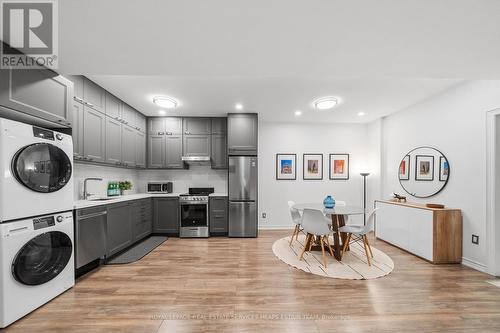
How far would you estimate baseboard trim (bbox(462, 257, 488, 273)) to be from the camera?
279 cm

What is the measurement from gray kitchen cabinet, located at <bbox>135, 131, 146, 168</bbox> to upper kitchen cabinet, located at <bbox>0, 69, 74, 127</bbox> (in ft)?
6.15

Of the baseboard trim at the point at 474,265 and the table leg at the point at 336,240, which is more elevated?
the table leg at the point at 336,240

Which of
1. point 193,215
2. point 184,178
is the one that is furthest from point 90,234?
point 184,178

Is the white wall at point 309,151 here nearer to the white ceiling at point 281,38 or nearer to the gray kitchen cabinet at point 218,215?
the gray kitchen cabinet at point 218,215

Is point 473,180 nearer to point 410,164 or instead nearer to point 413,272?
point 410,164

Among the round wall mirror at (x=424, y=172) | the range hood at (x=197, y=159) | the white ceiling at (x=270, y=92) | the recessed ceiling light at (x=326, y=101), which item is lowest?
the round wall mirror at (x=424, y=172)

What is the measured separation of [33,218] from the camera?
1.94 meters

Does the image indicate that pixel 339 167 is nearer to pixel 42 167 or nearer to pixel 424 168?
pixel 424 168

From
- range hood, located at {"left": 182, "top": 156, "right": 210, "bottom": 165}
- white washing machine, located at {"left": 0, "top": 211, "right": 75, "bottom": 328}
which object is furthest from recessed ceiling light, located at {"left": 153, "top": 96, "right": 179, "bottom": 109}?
white washing machine, located at {"left": 0, "top": 211, "right": 75, "bottom": 328}

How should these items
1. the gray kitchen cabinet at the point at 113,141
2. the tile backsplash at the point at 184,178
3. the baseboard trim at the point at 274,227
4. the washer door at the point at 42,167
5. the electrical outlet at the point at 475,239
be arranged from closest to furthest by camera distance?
the washer door at the point at 42,167, the electrical outlet at the point at 475,239, the gray kitchen cabinet at the point at 113,141, the tile backsplash at the point at 184,178, the baseboard trim at the point at 274,227

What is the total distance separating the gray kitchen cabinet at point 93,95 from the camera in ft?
9.68

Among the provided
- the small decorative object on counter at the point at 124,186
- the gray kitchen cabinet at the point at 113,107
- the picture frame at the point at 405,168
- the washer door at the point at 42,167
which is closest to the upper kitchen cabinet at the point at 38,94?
the washer door at the point at 42,167

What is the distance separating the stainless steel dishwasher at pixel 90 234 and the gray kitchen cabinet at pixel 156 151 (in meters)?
1.94

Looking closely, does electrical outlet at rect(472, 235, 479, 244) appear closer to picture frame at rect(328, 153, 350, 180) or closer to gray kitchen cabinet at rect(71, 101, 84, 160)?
picture frame at rect(328, 153, 350, 180)
